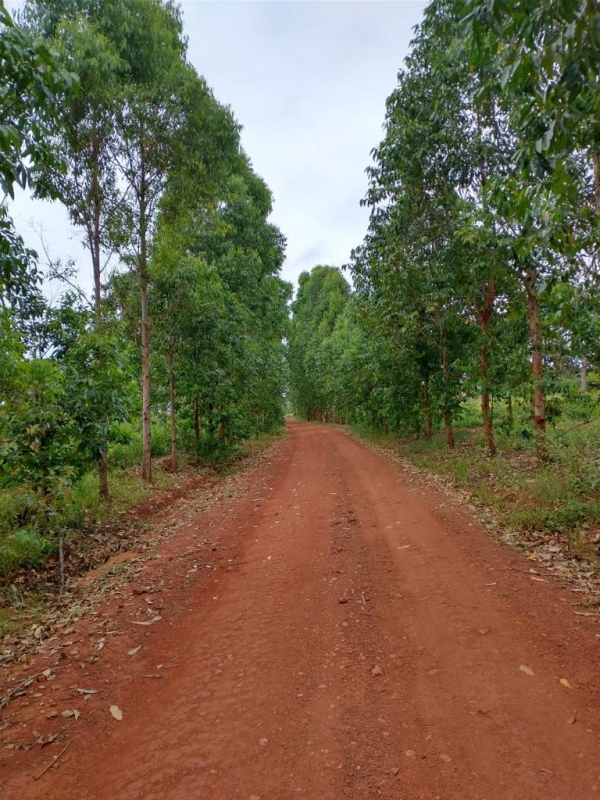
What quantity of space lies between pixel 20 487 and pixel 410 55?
11182 millimetres

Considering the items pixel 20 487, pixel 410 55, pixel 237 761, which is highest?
pixel 410 55

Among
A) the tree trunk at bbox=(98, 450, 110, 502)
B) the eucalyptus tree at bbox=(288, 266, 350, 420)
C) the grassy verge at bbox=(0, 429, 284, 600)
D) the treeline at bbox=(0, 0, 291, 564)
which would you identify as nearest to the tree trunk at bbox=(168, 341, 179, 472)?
the treeline at bbox=(0, 0, 291, 564)

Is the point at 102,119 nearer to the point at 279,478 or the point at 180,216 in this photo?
the point at 180,216

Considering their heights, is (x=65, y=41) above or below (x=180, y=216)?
above

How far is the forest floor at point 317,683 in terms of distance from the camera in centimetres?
256

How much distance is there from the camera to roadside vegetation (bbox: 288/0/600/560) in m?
3.53

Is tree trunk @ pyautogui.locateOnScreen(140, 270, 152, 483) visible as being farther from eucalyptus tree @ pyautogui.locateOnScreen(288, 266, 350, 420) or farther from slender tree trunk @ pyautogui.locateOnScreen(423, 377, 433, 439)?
eucalyptus tree @ pyautogui.locateOnScreen(288, 266, 350, 420)

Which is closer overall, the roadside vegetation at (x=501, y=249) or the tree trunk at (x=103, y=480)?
the roadside vegetation at (x=501, y=249)

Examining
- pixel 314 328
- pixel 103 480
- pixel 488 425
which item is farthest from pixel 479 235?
pixel 314 328

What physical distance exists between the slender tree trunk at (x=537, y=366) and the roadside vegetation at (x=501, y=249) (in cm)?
3

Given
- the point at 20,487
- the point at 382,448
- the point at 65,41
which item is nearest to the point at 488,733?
the point at 20,487

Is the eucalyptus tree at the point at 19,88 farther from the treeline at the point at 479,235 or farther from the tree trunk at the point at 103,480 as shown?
the tree trunk at the point at 103,480

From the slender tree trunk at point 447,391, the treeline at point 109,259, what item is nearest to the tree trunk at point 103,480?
the treeline at point 109,259

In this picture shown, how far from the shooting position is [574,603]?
14.5ft
